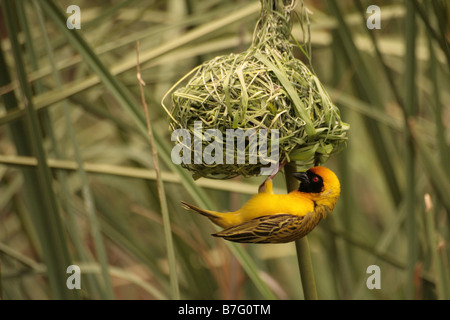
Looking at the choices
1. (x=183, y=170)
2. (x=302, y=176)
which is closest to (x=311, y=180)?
(x=302, y=176)

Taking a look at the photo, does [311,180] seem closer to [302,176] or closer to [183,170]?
[302,176]

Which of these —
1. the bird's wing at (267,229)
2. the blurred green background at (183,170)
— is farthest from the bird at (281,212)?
the blurred green background at (183,170)

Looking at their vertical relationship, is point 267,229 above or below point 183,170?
below

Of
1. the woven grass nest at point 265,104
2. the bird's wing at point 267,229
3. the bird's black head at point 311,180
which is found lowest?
the bird's wing at point 267,229

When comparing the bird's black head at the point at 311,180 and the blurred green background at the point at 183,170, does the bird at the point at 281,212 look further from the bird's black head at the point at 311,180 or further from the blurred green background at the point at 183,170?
the blurred green background at the point at 183,170

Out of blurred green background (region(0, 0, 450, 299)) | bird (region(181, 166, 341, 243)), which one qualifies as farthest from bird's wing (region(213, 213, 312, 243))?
blurred green background (region(0, 0, 450, 299))

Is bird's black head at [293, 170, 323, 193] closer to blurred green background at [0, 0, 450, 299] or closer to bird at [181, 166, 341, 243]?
bird at [181, 166, 341, 243]

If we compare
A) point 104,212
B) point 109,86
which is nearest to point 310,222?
point 109,86
